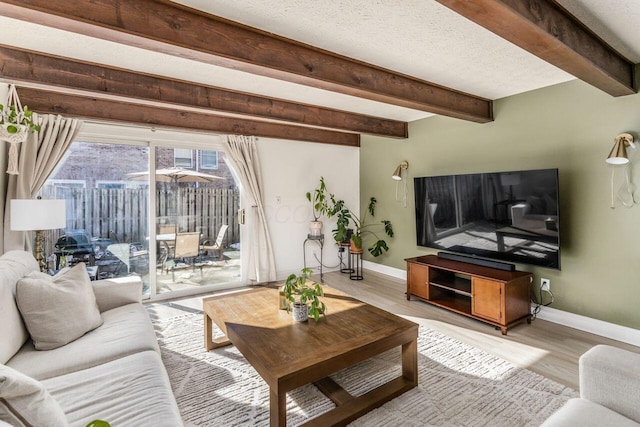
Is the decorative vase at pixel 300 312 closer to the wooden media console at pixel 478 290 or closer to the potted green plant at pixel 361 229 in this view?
the wooden media console at pixel 478 290

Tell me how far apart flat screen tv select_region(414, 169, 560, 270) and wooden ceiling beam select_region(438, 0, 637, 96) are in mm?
867

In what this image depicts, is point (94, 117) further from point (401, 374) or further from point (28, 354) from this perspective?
point (401, 374)

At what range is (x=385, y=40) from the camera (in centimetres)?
221

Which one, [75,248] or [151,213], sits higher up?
[151,213]


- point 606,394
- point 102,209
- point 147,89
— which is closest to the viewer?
point 606,394

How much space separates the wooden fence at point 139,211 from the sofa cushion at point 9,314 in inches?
70.0

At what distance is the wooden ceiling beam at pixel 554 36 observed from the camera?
151 centimetres

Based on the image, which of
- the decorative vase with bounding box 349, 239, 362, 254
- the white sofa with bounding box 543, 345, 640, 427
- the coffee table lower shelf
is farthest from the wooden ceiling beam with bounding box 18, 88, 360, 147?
the white sofa with bounding box 543, 345, 640, 427

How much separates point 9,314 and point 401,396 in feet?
7.59

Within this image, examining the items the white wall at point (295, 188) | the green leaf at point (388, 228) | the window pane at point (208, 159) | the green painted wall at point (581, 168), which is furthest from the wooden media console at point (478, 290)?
the window pane at point (208, 159)

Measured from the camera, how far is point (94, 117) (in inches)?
132

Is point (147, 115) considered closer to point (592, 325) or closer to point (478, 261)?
point (478, 261)

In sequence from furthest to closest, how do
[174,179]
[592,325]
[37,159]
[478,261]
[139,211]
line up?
[174,179] → [139,211] → [478,261] → [37,159] → [592,325]

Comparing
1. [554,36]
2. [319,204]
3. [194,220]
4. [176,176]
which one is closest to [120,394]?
[554,36]
